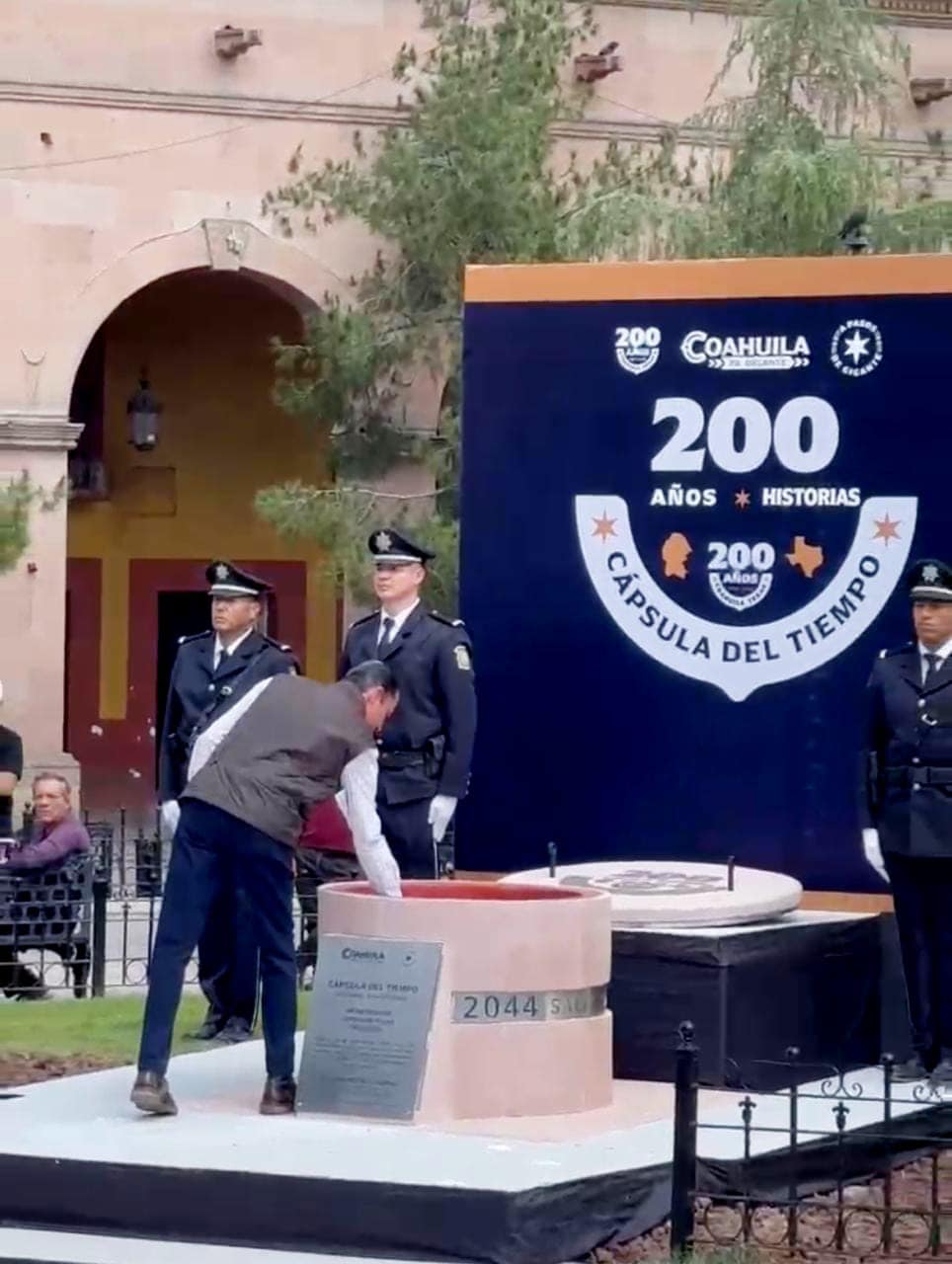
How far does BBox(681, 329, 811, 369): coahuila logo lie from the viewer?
449 inches

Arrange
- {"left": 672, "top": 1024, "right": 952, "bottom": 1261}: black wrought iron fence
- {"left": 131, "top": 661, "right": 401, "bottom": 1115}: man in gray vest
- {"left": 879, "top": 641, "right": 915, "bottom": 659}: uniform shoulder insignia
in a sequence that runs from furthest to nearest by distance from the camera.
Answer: {"left": 879, "top": 641, "right": 915, "bottom": 659}: uniform shoulder insignia, {"left": 131, "top": 661, "right": 401, "bottom": 1115}: man in gray vest, {"left": 672, "top": 1024, "right": 952, "bottom": 1261}: black wrought iron fence

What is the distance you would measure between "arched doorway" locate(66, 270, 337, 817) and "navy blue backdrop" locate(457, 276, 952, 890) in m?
17.2

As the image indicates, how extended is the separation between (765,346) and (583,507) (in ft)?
3.21

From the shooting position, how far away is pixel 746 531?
11500 millimetres

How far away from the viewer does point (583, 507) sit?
1181 cm

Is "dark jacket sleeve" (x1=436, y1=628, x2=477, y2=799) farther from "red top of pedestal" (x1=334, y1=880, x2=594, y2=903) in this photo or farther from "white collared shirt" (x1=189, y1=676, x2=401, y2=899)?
"white collared shirt" (x1=189, y1=676, x2=401, y2=899)

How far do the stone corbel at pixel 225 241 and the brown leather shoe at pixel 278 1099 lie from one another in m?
16.9

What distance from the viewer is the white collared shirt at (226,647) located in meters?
11.4

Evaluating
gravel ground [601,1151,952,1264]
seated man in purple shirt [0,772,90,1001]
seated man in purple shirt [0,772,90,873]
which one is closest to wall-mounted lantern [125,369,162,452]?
seated man in purple shirt [0,772,90,1001]

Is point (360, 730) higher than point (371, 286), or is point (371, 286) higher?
point (371, 286)

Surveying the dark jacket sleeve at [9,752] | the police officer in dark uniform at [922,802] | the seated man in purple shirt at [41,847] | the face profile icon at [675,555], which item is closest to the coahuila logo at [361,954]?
the police officer in dark uniform at [922,802]

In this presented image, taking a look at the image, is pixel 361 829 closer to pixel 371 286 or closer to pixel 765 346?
pixel 765 346

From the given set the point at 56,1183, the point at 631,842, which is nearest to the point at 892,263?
the point at 631,842

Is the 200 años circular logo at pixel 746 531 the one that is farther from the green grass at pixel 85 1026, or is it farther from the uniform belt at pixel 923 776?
the green grass at pixel 85 1026
